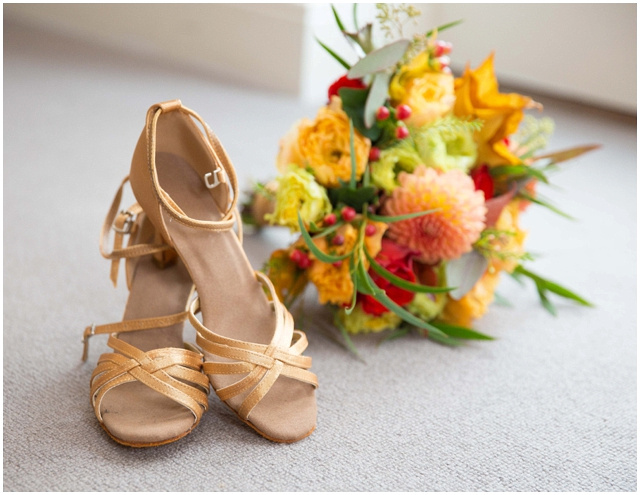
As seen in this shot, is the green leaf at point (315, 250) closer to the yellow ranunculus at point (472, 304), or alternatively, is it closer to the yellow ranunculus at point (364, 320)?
the yellow ranunculus at point (364, 320)

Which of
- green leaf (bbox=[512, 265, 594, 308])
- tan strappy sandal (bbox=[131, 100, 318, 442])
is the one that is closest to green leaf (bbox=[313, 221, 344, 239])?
tan strappy sandal (bbox=[131, 100, 318, 442])

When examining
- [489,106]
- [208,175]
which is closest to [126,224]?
[208,175]

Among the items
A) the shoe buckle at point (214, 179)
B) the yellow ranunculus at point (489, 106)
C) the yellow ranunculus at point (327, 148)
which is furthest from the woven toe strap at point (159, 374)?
the yellow ranunculus at point (489, 106)

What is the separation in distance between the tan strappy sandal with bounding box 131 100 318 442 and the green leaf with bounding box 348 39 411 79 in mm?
248

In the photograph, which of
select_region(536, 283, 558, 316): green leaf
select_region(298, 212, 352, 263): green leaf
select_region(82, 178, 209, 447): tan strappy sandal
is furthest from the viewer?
select_region(536, 283, 558, 316): green leaf

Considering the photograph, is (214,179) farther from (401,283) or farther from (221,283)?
(401,283)

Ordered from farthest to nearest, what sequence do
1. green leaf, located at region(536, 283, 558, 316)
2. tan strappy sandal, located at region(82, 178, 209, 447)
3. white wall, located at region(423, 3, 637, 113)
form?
white wall, located at region(423, 3, 637, 113) → green leaf, located at region(536, 283, 558, 316) → tan strappy sandal, located at region(82, 178, 209, 447)

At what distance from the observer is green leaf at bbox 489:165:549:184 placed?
1.12 meters

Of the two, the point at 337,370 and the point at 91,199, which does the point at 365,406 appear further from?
the point at 91,199

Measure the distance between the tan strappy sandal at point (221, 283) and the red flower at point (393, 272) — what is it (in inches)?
6.9

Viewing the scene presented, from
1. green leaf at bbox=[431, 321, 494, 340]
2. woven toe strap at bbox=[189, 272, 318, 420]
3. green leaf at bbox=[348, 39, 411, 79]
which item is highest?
green leaf at bbox=[348, 39, 411, 79]

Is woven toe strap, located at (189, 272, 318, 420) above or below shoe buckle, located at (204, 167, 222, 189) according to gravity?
below

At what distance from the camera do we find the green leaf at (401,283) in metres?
0.98

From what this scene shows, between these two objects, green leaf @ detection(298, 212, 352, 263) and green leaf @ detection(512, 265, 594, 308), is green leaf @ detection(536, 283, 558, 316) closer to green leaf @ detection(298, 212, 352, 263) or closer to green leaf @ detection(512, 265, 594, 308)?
green leaf @ detection(512, 265, 594, 308)
